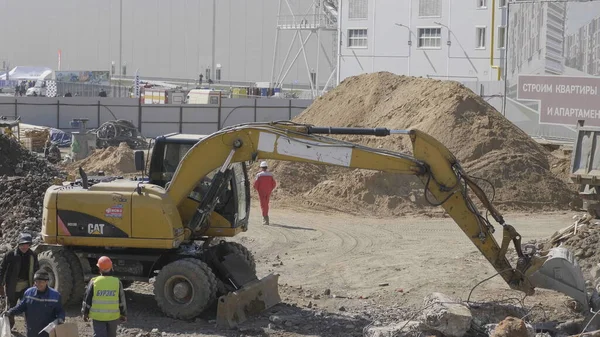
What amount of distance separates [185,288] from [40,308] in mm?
3044

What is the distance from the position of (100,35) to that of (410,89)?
163 ft

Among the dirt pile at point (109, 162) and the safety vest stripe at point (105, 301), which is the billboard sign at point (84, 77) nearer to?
the dirt pile at point (109, 162)

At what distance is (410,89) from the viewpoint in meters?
29.6

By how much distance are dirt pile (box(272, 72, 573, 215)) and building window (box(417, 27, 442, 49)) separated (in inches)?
906

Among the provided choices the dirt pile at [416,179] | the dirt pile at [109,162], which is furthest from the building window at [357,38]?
the dirt pile at [416,179]

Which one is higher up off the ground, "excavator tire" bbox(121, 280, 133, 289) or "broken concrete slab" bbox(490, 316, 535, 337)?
"broken concrete slab" bbox(490, 316, 535, 337)

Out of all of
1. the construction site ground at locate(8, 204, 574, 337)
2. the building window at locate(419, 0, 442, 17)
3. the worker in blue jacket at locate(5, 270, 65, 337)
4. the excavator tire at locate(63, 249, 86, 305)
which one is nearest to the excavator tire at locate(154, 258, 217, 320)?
the construction site ground at locate(8, 204, 574, 337)

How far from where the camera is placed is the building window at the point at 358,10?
55200 mm

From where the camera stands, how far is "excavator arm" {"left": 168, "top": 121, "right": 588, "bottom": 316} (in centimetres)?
1243

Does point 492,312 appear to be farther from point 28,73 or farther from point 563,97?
point 28,73

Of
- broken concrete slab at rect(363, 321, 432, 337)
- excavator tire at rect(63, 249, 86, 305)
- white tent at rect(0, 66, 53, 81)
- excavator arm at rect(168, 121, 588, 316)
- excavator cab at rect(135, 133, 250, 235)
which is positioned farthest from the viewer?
white tent at rect(0, 66, 53, 81)

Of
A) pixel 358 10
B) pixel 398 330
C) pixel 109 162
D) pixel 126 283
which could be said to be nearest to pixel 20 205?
pixel 126 283

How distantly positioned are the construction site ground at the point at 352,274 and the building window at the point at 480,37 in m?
27.6

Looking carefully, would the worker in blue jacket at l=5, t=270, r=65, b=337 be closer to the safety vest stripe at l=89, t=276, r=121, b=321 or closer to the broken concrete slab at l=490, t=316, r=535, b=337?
the safety vest stripe at l=89, t=276, r=121, b=321
